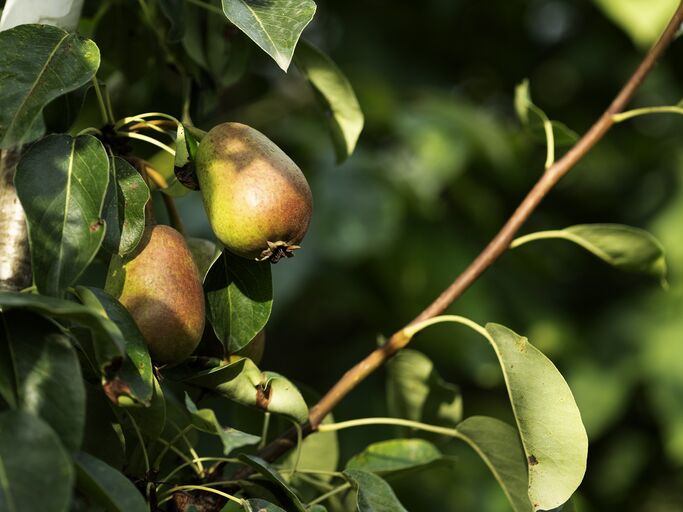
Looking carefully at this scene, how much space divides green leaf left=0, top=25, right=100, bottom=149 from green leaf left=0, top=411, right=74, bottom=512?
0.18 metres

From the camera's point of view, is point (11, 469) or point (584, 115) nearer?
point (11, 469)

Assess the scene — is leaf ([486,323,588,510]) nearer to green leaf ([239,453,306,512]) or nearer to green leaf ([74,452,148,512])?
green leaf ([239,453,306,512])

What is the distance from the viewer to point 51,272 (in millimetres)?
579

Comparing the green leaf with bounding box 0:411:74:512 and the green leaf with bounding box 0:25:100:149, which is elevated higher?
the green leaf with bounding box 0:25:100:149

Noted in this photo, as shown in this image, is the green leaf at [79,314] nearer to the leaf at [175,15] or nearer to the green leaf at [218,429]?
the green leaf at [218,429]

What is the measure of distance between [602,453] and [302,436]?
192 centimetres

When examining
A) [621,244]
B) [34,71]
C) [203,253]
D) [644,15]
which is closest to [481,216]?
[644,15]

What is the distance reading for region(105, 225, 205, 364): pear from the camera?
625 millimetres

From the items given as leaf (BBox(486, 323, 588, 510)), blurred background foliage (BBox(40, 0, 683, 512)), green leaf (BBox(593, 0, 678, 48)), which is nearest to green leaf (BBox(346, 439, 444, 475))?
leaf (BBox(486, 323, 588, 510))

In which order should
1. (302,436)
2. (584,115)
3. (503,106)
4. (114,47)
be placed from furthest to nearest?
(503,106) → (584,115) → (114,47) → (302,436)

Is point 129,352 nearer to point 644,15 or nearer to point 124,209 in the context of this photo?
point 124,209

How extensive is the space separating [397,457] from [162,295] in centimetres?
32

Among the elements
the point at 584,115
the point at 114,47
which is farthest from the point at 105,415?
the point at 584,115

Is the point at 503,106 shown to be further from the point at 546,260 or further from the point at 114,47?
the point at 114,47
